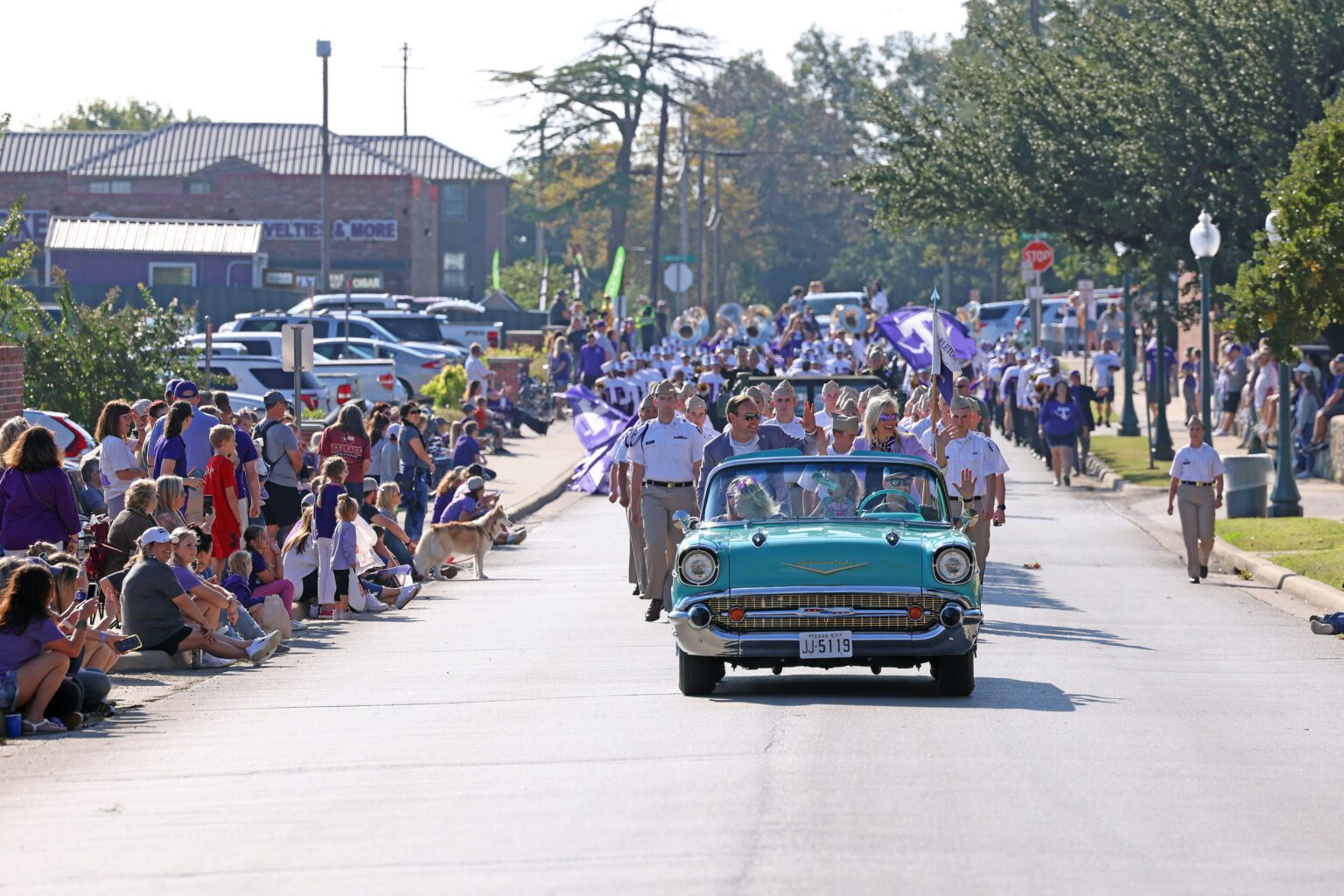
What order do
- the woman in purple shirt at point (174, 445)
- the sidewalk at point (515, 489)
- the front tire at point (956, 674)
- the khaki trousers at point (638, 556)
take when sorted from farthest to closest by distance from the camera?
the khaki trousers at point (638, 556), the woman in purple shirt at point (174, 445), the sidewalk at point (515, 489), the front tire at point (956, 674)

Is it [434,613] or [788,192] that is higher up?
[788,192]

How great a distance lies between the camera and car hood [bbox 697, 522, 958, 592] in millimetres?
12633

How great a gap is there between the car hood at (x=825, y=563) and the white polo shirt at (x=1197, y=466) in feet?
33.2

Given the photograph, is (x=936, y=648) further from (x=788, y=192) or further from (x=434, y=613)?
(x=788, y=192)

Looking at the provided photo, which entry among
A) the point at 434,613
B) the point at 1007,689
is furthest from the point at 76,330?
the point at 1007,689

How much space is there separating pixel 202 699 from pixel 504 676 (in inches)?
76.9

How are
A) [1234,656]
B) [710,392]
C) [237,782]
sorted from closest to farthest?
[237,782], [1234,656], [710,392]

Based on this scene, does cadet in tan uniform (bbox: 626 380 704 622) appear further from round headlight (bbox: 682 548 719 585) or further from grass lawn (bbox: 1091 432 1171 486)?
grass lawn (bbox: 1091 432 1171 486)

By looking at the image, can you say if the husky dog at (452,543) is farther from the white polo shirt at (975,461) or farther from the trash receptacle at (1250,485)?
the trash receptacle at (1250,485)

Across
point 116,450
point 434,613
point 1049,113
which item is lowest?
point 434,613

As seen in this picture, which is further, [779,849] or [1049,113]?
[1049,113]

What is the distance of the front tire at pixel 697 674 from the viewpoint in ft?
42.6

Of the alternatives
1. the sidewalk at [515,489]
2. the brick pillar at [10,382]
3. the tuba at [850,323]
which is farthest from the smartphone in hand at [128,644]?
the tuba at [850,323]

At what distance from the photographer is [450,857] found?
851cm
